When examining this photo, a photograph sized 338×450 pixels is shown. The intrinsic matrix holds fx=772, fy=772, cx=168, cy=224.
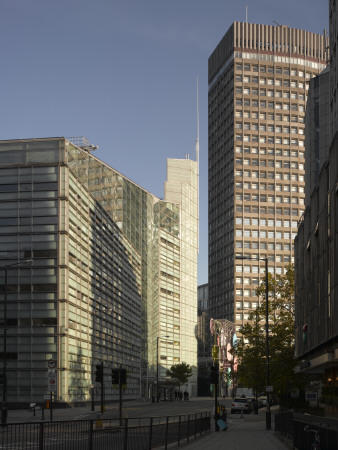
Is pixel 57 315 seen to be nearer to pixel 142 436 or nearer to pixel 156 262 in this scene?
pixel 142 436

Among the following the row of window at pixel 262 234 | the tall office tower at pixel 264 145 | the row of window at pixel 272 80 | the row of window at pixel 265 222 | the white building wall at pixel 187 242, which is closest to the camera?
the white building wall at pixel 187 242

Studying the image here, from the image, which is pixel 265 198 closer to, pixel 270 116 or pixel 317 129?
pixel 270 116

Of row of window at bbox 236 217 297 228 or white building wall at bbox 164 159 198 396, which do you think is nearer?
white building wall at bbox 164 159 198 396

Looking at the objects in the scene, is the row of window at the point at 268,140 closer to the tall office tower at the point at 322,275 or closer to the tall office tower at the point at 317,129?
the tall office tower at the point at 317,129

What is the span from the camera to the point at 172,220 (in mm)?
171250

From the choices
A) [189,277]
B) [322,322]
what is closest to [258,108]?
[189,277]

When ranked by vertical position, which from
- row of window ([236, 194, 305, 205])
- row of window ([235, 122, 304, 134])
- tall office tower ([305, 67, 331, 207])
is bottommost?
tall office tower ([305, 67, 331, 207])

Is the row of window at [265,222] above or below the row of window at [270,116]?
below

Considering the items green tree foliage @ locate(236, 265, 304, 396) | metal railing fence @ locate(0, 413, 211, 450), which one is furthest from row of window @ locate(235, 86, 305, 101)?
metal railing fence @ locate(0, 413, 211, 450)

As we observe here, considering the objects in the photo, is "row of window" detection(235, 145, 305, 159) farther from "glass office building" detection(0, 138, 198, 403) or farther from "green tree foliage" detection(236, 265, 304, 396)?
"green tree foliage" detection(236, 265, 304, 396)

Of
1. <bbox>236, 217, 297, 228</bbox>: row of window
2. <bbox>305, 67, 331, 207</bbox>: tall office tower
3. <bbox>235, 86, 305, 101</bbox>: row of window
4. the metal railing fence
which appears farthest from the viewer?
<bbox>235, 86, 305, 101</bbox>: row of window

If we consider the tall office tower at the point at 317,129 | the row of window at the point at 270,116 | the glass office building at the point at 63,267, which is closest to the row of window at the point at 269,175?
the row of window at the point at 270,116

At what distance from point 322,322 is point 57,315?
148 feet

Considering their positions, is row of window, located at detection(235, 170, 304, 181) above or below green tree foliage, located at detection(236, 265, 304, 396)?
above
